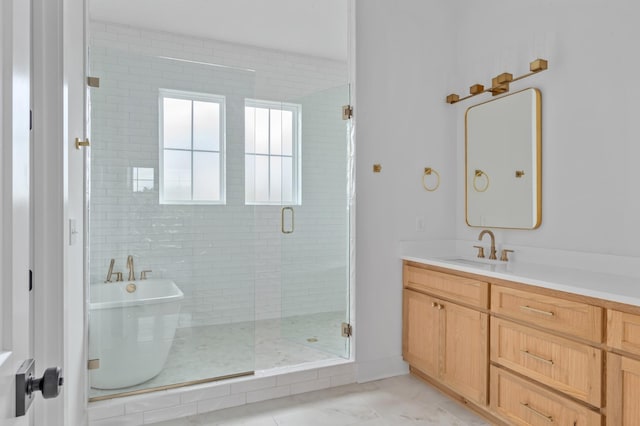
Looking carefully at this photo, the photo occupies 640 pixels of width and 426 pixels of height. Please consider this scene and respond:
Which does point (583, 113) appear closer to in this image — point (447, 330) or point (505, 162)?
point (505, 162)

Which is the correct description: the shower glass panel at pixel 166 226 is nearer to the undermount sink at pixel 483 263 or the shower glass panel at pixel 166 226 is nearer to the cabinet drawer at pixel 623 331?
the undermount sink at pixel 483 263

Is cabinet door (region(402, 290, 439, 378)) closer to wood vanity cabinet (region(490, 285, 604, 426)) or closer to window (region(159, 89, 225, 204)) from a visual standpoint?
wood vanity cabinet (region(490, 285, 604, 426))

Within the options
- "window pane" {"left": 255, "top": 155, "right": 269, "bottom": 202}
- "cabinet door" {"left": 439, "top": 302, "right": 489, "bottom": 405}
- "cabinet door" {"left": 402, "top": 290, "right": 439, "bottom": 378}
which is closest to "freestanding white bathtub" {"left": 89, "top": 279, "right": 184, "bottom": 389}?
"window pane" {"left": 255, "top": 155, "right": 269, "bottom": 202}

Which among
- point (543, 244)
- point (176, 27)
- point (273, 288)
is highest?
point (176, 27)

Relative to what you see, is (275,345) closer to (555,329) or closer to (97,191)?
(97,191)

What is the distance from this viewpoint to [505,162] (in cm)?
276

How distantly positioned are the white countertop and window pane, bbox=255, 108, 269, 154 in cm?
140

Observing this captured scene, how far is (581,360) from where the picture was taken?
1763mm

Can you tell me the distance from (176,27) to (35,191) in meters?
2.70

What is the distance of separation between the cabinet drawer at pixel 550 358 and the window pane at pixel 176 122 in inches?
87.5

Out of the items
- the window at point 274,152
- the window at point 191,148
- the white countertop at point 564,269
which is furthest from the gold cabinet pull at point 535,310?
the window at point 191,148

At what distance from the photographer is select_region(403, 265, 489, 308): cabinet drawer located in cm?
232

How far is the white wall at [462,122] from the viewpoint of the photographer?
7.00 feet

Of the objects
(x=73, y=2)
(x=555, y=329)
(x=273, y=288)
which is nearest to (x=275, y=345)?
(x=273, y=288)
